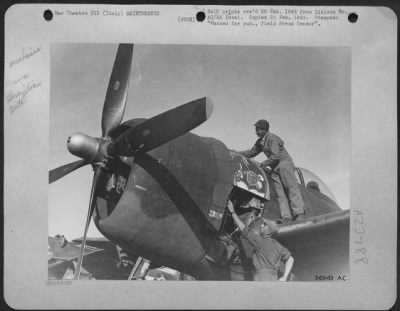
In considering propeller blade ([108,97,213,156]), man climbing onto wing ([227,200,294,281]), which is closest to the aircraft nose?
propeller blade ([108,97,213,156])

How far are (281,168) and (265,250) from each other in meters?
0.62

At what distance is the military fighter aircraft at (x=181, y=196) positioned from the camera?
11.7 feet

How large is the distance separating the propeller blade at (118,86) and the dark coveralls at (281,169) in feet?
3.20

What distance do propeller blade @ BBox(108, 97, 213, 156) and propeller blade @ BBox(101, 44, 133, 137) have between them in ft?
0.88

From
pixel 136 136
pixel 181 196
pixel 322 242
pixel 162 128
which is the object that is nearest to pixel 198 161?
pixel 181 196

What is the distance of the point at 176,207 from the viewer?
12.1ft

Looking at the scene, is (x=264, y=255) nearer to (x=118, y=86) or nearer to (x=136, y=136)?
(x=136, y=136)

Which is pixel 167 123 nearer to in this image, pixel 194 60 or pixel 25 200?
pixel 194 60

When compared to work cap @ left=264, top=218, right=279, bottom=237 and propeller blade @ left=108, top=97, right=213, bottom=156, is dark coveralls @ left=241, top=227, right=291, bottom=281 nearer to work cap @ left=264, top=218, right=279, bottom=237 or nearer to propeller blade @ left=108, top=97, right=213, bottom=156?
work cap @ left=264, top=218, right=279, bottom=237

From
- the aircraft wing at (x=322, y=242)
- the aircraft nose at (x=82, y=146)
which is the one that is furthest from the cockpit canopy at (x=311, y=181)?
the aircraft nose at (x=82, y=146)

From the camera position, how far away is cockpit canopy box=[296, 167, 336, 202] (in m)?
4.04

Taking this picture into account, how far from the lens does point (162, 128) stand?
139 inches

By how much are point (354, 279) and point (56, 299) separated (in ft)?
6.95

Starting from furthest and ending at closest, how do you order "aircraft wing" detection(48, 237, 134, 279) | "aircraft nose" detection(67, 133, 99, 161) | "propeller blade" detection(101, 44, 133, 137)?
1. "aircraft wing" detection(48, 237, 134, 279)
2. "propeller blade" detection(101, 44, 133, 137)
3. "aircraft nose" detection(67, 133, 99, 161)
